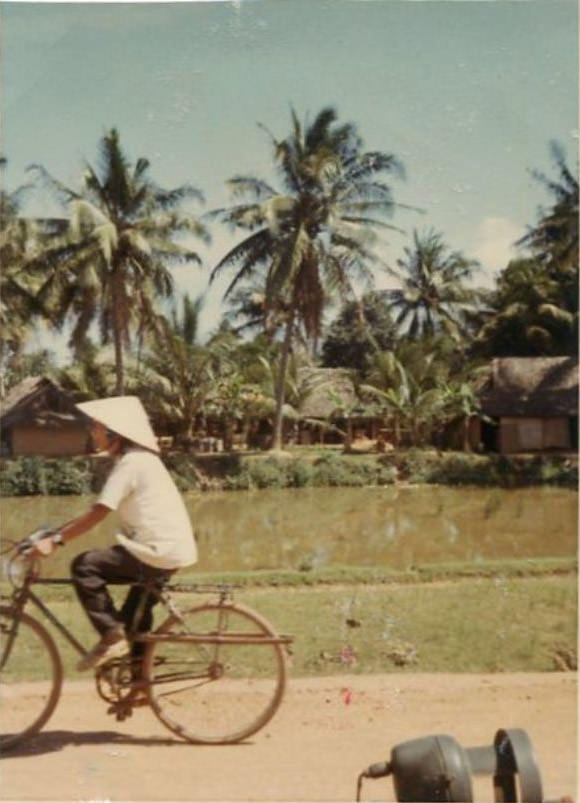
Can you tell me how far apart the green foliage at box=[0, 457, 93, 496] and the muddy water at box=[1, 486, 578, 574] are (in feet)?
0.27

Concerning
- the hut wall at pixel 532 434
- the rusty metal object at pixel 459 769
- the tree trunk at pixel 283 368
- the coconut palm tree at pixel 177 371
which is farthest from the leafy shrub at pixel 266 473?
the rusty metal object at pixel 459 769

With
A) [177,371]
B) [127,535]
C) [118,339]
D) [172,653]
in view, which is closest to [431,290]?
[177,371]

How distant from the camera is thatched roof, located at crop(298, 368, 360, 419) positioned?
4.73m

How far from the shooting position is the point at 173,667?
165 inches

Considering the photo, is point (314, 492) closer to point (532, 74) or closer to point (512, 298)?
point (512, 298)

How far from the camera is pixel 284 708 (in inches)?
173

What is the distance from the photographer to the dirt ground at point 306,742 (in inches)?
160

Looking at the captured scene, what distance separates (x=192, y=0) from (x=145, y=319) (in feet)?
4.82

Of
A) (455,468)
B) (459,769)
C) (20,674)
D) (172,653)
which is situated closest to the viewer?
(459,769)

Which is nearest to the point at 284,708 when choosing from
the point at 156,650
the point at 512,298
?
the point at 156,650

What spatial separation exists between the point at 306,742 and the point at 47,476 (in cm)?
175

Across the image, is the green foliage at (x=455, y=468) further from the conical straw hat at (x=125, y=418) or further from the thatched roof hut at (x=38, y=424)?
the thatched roof hut at (x=38, y=424)

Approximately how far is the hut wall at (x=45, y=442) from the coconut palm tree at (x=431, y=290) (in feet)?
5.52

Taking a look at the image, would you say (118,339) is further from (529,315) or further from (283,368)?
(529,315)
